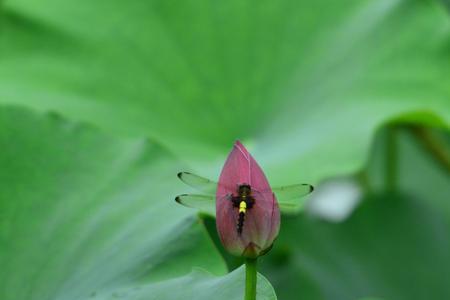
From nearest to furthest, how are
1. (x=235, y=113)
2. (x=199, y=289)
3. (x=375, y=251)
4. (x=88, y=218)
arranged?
(x=199, y=289), (x=88, y=218), (x=235, y=113), (x=375, y=251)

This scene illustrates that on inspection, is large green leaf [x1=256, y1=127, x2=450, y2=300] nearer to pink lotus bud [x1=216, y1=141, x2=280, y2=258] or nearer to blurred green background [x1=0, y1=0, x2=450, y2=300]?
blurred green background [x1=0, y1=0, x2=450, y2=300]

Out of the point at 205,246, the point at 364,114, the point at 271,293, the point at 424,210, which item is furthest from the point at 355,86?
the point at 271,293

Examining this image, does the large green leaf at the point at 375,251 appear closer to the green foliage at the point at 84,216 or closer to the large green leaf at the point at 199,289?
the green foliage at the point at 84,216

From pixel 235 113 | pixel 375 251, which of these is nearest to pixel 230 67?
pixel 235 113

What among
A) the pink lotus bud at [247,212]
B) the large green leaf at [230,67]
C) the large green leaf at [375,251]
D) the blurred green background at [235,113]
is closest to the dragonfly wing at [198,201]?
the pink lotus bud at [247,212]

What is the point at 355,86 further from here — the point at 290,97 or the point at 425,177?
the point at 425,177

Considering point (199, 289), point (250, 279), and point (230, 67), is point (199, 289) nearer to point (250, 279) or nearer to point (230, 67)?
point (250, 279)

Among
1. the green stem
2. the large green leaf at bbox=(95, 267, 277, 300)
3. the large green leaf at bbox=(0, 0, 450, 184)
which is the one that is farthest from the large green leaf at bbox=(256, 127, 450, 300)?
the green stem
